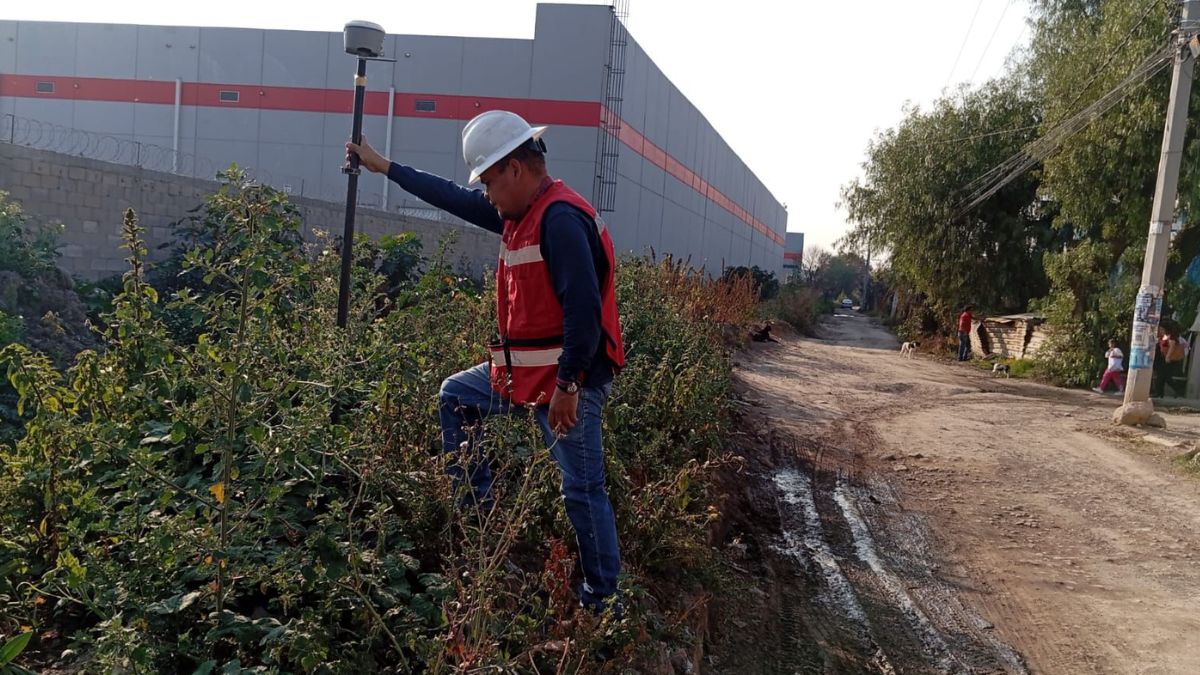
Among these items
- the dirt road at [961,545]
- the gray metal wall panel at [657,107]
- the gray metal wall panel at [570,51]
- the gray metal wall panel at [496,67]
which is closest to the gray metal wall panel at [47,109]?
the gray metal wall panel at [496,67]

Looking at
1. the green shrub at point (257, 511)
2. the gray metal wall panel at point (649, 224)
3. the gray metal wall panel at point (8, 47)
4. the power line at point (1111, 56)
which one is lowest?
the green shrub at point (257, 511)

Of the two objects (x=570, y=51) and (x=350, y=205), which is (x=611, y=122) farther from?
(x=350, y=205)

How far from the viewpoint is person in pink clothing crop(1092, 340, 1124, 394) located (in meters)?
14.8

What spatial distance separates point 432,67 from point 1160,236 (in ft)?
73.8

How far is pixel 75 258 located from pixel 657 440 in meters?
9.08

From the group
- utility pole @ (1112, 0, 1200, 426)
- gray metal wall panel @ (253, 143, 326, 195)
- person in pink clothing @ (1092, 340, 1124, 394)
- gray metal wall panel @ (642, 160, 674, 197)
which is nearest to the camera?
utility pole @ (1112, 0, 1200, 426)

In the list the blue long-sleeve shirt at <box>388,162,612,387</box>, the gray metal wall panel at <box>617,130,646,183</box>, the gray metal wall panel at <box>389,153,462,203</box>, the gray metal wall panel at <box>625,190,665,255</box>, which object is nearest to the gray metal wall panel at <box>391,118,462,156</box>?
the gray metal wall panel at <box>389,153,462,203</box>

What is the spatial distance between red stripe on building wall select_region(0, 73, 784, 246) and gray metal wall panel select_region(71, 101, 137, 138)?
0.21m

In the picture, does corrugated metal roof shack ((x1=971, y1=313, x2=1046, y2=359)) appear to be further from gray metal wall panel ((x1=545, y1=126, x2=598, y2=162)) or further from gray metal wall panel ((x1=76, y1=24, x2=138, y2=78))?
gray metal wall panel ((x1=76, y1=24, x2=138, y2=78))

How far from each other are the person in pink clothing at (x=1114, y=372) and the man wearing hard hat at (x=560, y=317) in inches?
583

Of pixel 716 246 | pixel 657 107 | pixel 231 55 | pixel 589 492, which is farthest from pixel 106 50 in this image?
pixel 589 492

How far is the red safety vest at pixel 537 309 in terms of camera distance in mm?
3059

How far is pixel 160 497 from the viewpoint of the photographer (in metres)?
2.48

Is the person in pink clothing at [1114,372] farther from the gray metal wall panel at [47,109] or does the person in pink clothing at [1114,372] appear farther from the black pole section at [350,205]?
the gray metal wall panel at [47,109]
